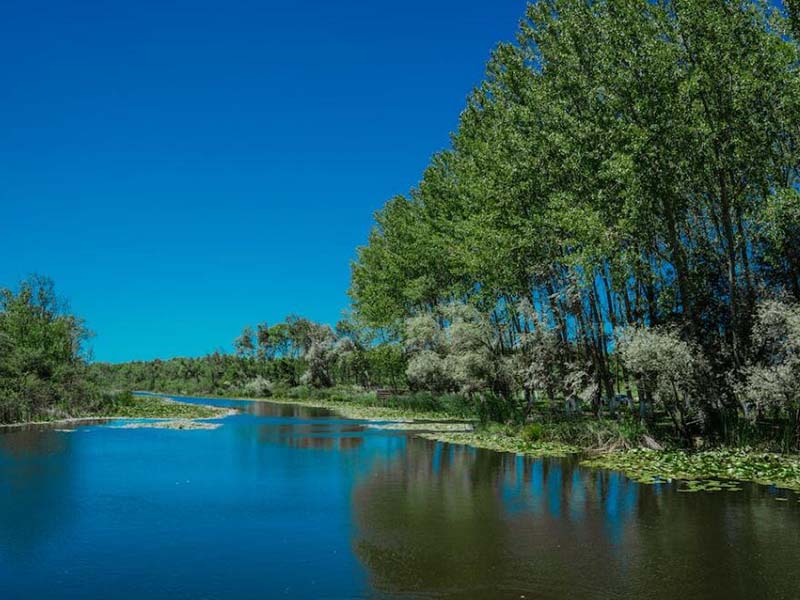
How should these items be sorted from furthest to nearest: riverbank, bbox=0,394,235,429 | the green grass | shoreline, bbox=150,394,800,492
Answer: the green grass < riverbank, bbox=0,394,235,429 < shoreline, bbox=150,394,800,492

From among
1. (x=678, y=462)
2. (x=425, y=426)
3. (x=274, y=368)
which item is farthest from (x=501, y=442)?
(x=274, y=368)

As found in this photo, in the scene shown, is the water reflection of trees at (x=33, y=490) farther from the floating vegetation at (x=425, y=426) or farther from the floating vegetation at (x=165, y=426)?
the floating vegetation at (x=425, y=426)

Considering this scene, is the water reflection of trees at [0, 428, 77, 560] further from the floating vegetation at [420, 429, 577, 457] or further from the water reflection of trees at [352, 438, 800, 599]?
the floating vegetation at [420, 429, 577, 457]

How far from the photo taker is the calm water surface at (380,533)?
9547 mm

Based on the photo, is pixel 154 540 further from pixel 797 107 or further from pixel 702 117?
pixel 797 107

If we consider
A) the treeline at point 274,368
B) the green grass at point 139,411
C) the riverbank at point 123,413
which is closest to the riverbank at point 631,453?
the riverbank at point 123,413

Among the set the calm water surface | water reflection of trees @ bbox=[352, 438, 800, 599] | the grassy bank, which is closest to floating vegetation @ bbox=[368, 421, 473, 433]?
the calm water surface

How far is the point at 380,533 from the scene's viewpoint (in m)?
12.7

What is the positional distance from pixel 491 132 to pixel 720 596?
29.6 metres

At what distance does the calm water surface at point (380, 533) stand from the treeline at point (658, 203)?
628cm

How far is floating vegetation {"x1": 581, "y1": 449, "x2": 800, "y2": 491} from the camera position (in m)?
17.6

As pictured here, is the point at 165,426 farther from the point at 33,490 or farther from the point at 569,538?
the point at 569,538

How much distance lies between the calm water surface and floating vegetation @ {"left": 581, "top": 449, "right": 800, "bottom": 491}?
0.93 meters

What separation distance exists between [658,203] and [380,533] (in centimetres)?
1760
